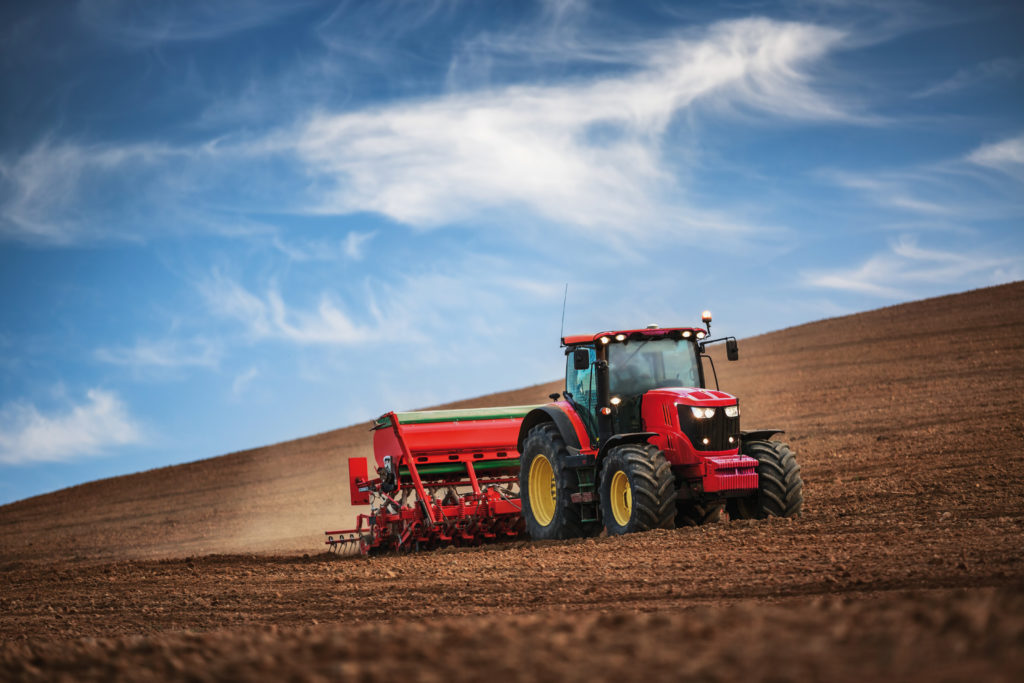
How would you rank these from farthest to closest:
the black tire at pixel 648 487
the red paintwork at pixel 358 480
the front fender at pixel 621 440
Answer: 1. the red paintwork at pixel 358 480
2. the front fender at pixel 621 440
3. the black tire at pixel 648 487

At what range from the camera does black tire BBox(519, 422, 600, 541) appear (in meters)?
11.6

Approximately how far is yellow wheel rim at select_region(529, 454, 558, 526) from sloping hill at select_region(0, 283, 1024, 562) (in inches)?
137

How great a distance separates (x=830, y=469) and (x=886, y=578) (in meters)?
10.5

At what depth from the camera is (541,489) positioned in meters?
12.6

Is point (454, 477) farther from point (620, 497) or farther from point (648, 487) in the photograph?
point (648, 487)

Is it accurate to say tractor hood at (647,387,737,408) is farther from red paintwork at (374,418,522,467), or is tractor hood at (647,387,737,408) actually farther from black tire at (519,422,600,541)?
red paintwork at (374,418,522,467)

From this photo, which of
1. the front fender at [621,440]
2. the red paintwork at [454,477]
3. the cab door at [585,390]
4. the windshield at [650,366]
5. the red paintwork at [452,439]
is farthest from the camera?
the red paintwork at [452,439]

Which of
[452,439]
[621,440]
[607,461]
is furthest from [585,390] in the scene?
[452,439]

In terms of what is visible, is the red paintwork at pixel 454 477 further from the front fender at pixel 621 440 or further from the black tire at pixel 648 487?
the black tire at pixel 648 487

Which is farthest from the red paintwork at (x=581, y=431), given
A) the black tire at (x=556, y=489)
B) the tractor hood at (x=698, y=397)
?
the tractor hood at (x=698, y=397)

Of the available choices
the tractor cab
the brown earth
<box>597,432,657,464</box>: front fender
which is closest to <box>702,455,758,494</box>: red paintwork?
the brown earth

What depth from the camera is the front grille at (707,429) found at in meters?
10.8

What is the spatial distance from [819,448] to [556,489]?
10266 mm

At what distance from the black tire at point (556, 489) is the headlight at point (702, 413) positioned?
1.72 meters
